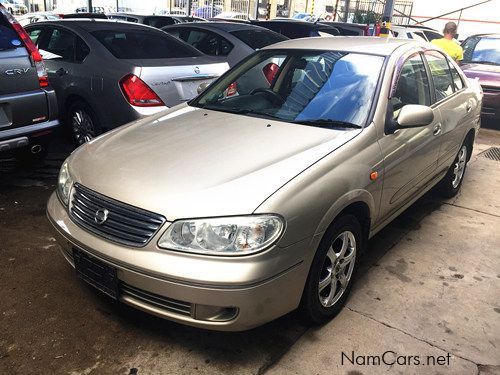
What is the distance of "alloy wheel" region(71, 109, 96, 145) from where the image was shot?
5.34 m

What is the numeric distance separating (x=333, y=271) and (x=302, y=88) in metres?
1.38

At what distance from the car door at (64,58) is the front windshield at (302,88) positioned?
211cm

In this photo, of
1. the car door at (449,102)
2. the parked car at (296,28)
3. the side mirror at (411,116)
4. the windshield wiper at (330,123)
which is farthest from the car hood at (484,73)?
the windshield wiper at (330,123)

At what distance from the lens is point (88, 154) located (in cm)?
290

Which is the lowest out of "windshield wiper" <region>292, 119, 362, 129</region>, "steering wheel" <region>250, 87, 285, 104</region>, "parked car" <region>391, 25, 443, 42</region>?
"parked car" <region>391, 25, 443, 42</region>

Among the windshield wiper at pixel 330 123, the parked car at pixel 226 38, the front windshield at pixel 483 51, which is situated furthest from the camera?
the front windshield at pixel 483 51

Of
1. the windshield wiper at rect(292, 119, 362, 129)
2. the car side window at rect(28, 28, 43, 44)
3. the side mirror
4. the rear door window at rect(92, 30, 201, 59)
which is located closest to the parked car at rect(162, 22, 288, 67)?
the rear door window at rect(92, 30, 201, 59)

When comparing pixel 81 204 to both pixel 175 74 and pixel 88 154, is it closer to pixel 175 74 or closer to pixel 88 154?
pixel 88 154

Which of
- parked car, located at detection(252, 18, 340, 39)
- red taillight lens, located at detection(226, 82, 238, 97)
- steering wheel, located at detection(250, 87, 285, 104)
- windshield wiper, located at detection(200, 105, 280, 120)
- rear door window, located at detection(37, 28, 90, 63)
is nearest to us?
windshield wiper, located at detection(200, 105, 280, 120)

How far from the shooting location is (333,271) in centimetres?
274

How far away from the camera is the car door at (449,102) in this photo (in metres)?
4.05

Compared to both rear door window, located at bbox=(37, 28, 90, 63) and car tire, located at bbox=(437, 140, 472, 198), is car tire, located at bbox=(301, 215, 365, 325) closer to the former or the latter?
car tire, located at bbox=(437, 140, 472, 198)

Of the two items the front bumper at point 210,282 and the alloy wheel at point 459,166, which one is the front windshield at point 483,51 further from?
the front bumper at point 210,282

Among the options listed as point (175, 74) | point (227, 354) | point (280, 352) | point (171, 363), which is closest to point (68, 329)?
point (171, 363)
